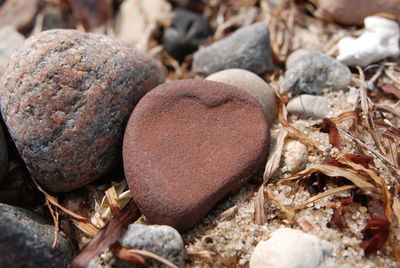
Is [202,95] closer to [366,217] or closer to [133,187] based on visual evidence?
[133,187]

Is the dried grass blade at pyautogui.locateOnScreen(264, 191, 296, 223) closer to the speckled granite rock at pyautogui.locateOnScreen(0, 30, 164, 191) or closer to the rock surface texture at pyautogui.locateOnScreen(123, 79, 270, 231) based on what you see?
the rock surface texture at pyautogui.locateOnScreen(123, 79, 270, 231)

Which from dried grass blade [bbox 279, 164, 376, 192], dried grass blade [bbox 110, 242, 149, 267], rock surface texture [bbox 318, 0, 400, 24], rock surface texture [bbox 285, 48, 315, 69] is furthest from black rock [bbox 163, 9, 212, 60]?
dried grass blade [bbox 110, 242, 149, 267]

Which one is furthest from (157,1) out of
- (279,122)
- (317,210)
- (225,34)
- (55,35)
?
(317,210)

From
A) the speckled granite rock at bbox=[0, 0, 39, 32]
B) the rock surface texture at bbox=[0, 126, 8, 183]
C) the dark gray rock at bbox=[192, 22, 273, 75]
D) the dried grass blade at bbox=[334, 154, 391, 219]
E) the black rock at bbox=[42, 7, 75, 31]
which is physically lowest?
the dried grass blade at bbox=[334, 154, 391, 219]

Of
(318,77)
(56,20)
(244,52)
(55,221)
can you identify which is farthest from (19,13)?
(318,77)

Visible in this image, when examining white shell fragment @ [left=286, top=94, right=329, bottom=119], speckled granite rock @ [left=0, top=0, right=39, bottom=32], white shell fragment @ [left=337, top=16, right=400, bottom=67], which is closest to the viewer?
white shell fragment @ [left=286, top=94, right=329, bottom=119]

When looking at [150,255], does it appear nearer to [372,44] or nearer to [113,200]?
[113,200]
